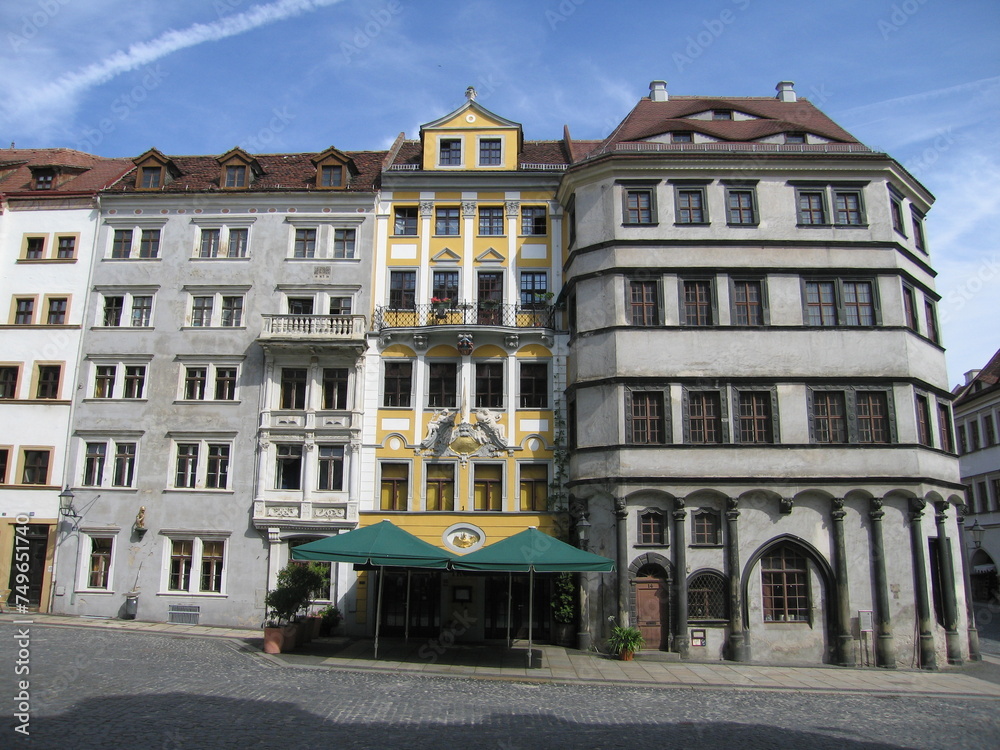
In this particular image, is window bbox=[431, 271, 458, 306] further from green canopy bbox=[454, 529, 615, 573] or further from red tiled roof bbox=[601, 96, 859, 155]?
green canopy bbox=[454, 529, 615, 573]

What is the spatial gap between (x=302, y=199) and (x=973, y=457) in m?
44.0

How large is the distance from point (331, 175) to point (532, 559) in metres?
18.3

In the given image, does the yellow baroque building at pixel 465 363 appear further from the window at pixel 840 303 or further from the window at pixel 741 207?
the window at pixel 840 303

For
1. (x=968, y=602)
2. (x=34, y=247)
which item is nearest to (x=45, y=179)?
(x=34, y=247)

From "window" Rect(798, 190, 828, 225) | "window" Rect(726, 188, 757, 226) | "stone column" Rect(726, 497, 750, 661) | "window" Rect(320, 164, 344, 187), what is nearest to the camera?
"stone column" Rect(726, 497, 750, 661)

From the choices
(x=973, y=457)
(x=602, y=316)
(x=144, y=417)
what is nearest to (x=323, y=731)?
(x=602, y=316)

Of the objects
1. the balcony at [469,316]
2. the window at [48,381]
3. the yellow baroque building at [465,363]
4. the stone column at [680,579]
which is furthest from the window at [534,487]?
the window at [48,381]

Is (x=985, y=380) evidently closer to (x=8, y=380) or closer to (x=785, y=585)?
(x=785, y=585)

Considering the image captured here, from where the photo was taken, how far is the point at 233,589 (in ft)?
89.0

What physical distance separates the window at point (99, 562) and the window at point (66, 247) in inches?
452

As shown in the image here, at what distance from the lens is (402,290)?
29.4 meters

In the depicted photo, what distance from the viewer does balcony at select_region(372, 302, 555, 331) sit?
2861cm

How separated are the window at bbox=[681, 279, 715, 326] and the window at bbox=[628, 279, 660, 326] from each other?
96 cm

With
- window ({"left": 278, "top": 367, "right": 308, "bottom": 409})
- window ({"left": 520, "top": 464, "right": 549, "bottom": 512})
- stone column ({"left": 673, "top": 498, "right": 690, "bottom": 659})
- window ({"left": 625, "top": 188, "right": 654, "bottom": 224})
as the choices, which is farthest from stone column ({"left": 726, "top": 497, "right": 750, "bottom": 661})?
window ({"left": 278, "top": 367, "right": 308, "bottom": 409})
